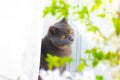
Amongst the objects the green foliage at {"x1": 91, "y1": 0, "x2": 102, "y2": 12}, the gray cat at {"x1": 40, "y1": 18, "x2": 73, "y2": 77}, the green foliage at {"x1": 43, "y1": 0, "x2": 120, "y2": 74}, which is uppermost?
the green foliage at {"x1": 91, "y1": 0, "x2": 102, "y2": 12}

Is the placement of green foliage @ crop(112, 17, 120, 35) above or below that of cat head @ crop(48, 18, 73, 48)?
above

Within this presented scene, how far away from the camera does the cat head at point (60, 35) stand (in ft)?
4.88

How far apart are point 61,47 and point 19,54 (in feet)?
0.89

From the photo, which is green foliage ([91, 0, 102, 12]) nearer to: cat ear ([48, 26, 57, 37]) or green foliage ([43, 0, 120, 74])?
green foliage ([43, 0, 120, 74])

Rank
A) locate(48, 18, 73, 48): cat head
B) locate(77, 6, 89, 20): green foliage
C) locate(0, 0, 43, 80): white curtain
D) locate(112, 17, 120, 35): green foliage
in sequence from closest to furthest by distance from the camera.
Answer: locate(112, 17, 120, 35): green foliage
locate(77, 6, 89, 20): green foliage
locate(0, 0, 43, 80): white curtain
locate(48, 18, 73, 48): cat head

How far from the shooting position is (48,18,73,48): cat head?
1486mm

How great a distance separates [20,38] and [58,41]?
0.24 m

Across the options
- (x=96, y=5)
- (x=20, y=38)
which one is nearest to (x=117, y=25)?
(x=96, y=5)

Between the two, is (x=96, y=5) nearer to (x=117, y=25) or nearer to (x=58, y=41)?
(x=117, y=25)

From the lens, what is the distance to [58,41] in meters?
1.49

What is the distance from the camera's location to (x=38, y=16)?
4.56 feet

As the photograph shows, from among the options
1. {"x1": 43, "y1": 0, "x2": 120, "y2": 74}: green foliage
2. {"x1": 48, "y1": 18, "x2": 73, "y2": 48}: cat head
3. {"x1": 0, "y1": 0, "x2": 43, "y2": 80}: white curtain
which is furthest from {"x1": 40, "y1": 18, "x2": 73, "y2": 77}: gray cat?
{"x1": 43, "y1": 0, "x2": 120, "y2": 74}: green foliage

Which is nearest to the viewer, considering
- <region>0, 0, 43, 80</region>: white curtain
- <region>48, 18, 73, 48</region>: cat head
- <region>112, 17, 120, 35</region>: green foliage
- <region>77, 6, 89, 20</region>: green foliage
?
<region>112, 17, 120, 35</region>: green foliage

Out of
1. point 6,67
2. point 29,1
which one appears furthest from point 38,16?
point 6,67
